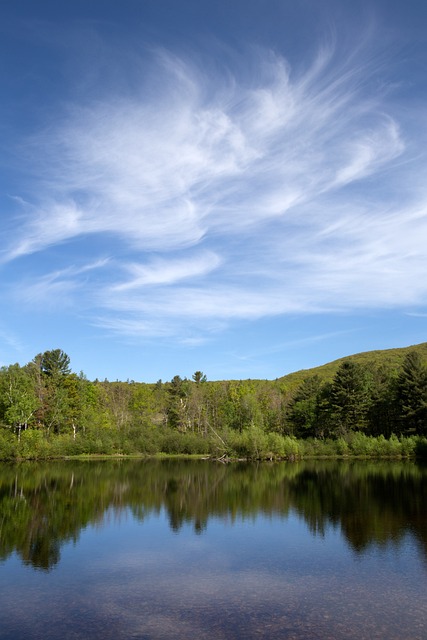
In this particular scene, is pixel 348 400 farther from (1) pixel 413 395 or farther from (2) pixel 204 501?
(2) pixel 204 501

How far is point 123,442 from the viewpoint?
9288cm

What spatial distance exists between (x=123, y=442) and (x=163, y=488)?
168 ft

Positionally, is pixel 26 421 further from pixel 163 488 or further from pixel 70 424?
pixel 163 488

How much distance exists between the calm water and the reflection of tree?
0.13m

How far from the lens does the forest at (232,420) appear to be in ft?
257

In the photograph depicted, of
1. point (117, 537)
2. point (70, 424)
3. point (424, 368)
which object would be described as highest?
point (424, 368)

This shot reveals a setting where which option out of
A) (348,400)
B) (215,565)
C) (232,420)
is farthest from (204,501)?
(232,420)

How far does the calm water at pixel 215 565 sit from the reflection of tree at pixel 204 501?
0.13m

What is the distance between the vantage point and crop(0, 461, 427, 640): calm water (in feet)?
42.7

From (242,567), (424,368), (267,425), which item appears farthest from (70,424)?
(242,567)

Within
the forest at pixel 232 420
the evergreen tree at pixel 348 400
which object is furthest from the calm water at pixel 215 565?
the evergreen tree at pixel 348 400

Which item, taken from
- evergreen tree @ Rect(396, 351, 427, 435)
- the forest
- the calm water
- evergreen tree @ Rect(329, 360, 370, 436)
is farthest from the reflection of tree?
evergreen tree @ Rect(329, 360, 370, 436)

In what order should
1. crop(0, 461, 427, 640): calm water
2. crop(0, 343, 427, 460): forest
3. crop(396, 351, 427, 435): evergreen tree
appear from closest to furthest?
crop(0, 461, 427, 640): calm water → crop(0, 343, 427, 460): forest → crop(396, 351, 427, 435): evergreen tree

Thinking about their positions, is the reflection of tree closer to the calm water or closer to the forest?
the calm water
